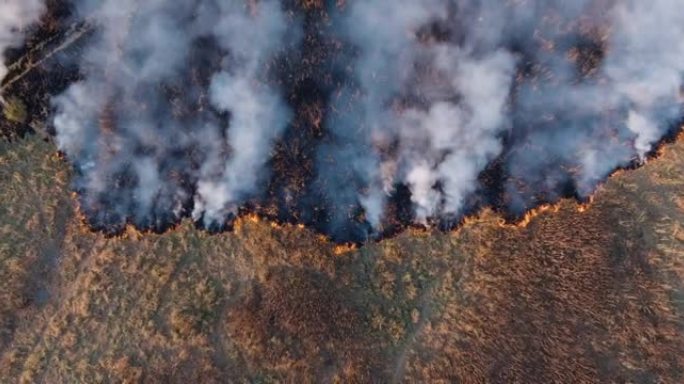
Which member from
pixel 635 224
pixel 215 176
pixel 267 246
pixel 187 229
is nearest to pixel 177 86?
pixel 215 176

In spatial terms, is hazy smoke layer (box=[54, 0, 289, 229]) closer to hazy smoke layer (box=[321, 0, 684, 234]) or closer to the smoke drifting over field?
the smoke drifting over field

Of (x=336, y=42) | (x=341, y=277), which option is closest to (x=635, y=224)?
(x=341, y=277)

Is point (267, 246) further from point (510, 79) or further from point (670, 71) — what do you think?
point (670, 71)

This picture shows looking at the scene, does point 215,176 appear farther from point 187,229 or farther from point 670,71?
point 670,71

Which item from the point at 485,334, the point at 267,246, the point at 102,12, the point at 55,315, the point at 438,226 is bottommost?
the point at 55,315

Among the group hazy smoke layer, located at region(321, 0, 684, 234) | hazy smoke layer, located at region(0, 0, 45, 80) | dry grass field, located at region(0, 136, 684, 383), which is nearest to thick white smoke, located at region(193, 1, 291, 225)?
dry grass field, located at region(0, 136, 684, 383)

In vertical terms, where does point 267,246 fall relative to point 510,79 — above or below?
below

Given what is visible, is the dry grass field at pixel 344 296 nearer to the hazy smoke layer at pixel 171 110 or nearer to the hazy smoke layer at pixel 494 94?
the hazy smoke layer at pixel 171 110

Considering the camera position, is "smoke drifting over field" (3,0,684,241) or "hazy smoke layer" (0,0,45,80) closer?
"hazy smoke layer" (0,0,45,80)
